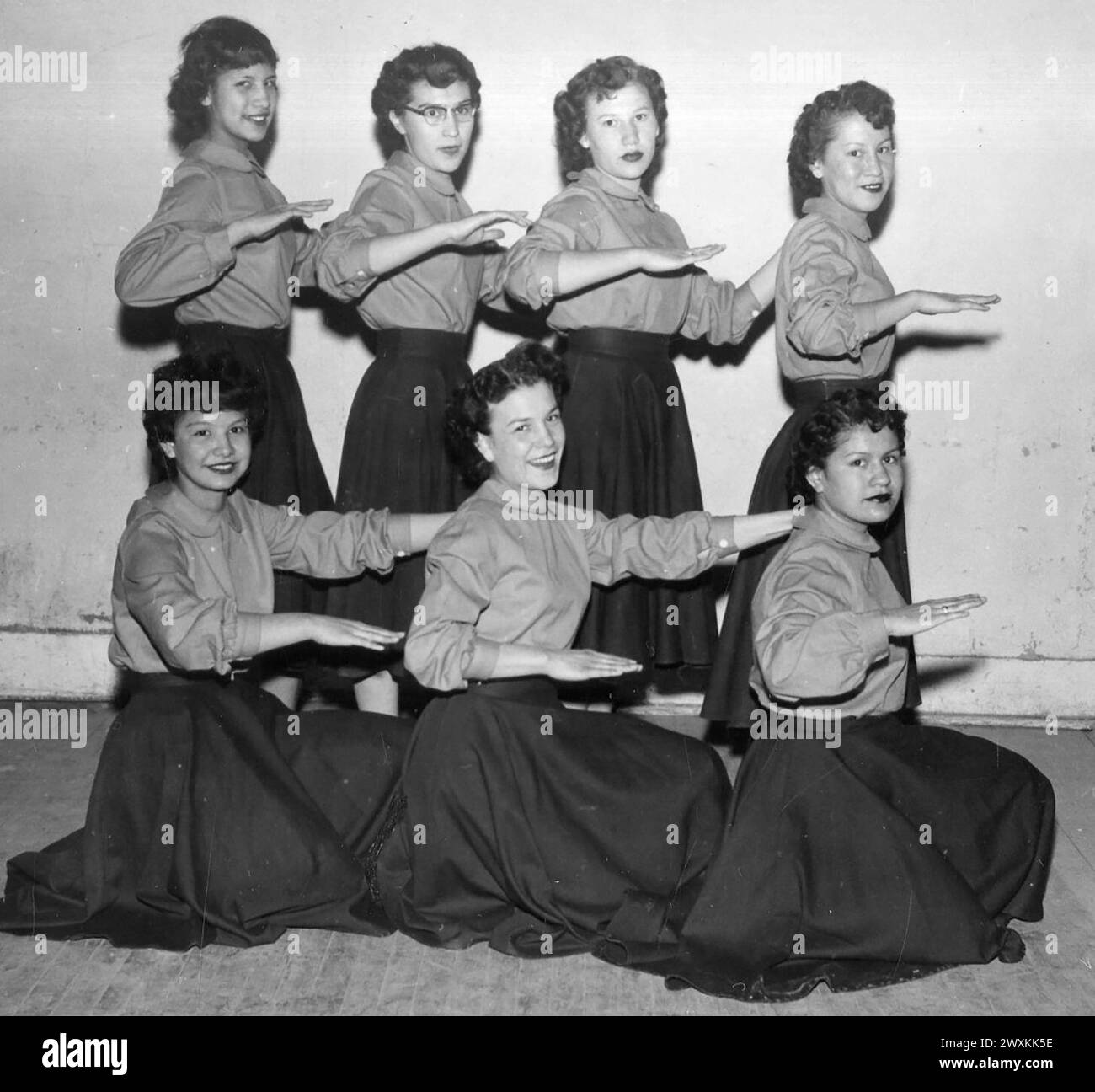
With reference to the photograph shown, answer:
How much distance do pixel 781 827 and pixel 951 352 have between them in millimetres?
2591

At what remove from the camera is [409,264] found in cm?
477

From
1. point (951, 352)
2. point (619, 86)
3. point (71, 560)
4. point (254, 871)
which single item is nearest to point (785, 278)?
point (619, 86)

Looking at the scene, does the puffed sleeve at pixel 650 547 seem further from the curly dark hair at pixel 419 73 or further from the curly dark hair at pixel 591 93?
the curly dark hair at pixel 419 73

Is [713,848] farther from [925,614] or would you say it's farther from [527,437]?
[527,437]

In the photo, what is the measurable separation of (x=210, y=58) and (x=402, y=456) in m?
1.32

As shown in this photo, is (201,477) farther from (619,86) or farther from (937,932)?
(937,932)

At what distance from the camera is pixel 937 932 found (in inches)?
151

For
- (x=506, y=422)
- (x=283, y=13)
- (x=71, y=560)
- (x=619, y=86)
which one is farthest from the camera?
(x=71, y=560)

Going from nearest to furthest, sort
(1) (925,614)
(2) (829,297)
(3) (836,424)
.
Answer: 1. (1) (925,614)
2. (3) (836,424)
3. (2) (829,297)

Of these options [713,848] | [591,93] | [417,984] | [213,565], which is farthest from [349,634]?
[591,93]

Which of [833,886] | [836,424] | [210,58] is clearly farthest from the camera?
[210,58]

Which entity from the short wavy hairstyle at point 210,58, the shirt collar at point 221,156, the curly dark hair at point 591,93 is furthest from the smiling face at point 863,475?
the short wavy hairstyle at point 210,58

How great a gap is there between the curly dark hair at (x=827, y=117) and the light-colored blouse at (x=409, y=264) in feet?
A: 3.44

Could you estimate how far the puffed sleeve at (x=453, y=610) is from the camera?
3891 mm
